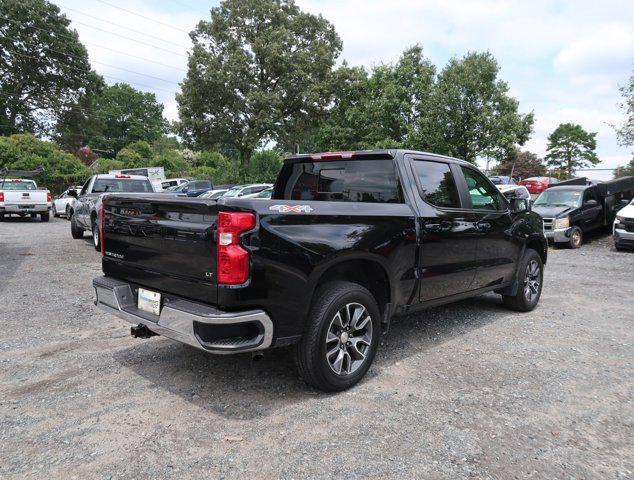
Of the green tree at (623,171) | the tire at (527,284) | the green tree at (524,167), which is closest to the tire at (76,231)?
the tire at (527,284)

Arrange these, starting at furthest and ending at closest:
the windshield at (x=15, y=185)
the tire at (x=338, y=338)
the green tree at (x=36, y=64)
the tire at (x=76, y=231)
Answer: the green tree at (x=36, y=64) → the windshield at (x=15, y=185) → the tire at (x=76, y=231) → the tire at (x=338, y=338)

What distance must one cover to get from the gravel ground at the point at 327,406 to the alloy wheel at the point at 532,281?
529mm

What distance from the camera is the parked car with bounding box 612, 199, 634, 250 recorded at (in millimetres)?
12109

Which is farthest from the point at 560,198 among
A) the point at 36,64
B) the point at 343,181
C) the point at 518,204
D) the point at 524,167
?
the point at 36,64

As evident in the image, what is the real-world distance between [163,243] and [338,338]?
150 centimetres

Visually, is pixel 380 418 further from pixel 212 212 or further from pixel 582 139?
pixel 582 139

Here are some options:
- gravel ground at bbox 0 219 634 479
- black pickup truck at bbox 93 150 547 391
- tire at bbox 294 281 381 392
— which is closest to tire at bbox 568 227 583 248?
gravel ground at bbox 0 219 634 479

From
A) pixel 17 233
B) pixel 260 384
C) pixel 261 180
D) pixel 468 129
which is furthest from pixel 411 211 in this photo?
pixel 261 180

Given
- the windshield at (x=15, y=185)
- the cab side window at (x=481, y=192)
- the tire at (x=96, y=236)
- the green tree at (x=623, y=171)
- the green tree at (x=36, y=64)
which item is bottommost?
the tire at (x=96, y=236)

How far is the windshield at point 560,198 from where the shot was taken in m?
13.8

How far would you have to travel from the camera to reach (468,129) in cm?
2328

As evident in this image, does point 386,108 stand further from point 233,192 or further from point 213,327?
point 213,327

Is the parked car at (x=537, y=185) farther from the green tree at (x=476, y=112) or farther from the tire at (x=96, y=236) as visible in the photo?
the tire at (x=96, y=236)

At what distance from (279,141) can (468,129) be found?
1691cm
